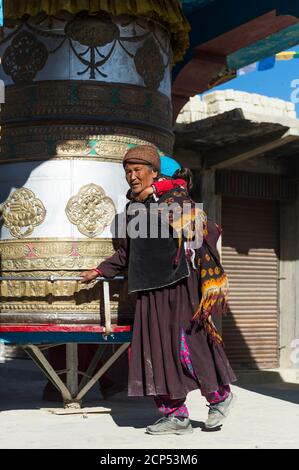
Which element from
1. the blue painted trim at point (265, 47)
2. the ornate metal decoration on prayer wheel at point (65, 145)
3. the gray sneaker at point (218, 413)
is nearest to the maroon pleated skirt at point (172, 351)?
the gray sneaker at point (218, 413)

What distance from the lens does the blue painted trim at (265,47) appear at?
1014cm

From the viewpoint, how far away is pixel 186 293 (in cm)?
544

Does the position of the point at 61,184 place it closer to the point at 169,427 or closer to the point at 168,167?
the point at 168,167

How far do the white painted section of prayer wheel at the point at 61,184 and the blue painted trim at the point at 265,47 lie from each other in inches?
175

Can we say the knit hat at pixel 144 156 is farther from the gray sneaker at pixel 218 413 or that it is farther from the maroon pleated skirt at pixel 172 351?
the gray sneaker at pixel 218 413

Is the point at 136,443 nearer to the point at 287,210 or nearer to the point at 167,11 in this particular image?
the point at 167,11

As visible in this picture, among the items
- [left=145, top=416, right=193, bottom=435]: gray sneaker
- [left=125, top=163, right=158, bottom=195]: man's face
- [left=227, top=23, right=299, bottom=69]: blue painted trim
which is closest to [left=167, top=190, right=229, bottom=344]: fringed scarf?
[left=125, top=163, right=158, bottom=195]: man's face

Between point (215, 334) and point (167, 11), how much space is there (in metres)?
2.45

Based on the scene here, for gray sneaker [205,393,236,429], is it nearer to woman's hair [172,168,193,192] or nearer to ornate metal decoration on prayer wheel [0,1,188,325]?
ornate metal decoration on prayer wheel [0,1,188,325]

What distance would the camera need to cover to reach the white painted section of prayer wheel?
6117 mm

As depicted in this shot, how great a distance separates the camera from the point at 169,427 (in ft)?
17.3

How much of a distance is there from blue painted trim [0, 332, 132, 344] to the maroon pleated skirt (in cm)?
54

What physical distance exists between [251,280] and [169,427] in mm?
8571

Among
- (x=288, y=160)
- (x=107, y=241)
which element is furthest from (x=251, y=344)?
(x=107, y=241)
